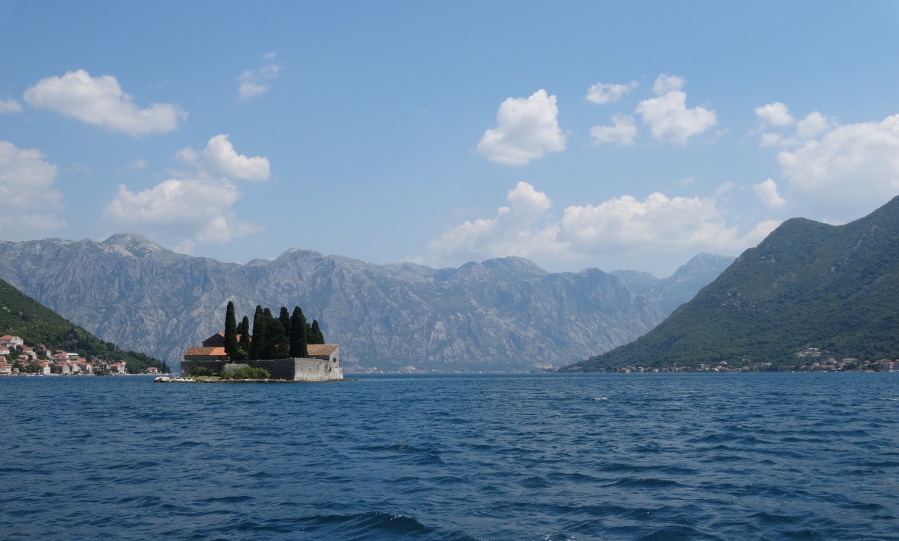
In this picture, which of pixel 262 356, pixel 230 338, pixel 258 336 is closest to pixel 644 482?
pixel 258 336

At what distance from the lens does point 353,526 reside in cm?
1783

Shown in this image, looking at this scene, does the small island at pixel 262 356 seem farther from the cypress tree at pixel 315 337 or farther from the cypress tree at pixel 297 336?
the cypress tree at pixel 315 337

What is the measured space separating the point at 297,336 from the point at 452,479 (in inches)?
4182

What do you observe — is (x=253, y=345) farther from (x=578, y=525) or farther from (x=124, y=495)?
(x=578, y=525)

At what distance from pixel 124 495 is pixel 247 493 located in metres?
3.86

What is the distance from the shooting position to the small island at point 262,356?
4695 inches

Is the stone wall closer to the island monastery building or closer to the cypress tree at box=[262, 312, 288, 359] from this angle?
the island monastery building

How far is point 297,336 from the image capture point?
12662 centimetres

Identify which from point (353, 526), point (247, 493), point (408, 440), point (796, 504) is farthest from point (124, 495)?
point (796, 504)

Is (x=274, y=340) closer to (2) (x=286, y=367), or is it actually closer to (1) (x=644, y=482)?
(2) (x=286, y=367)

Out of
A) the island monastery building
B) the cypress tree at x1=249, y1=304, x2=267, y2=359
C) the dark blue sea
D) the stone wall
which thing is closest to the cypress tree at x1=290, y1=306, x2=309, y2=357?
the island monastery building

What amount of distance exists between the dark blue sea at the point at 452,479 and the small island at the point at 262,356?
72214mm

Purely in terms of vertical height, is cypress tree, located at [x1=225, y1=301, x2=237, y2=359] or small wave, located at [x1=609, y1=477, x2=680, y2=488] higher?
cypress tree, located at [x1=225, y1=301, x2=237, y2=359]

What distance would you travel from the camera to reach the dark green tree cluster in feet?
399
